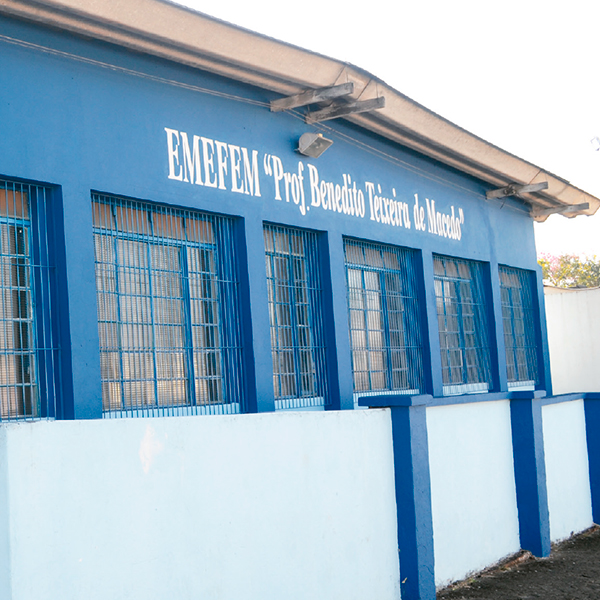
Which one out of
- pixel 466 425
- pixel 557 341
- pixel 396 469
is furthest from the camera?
pixel 557 341

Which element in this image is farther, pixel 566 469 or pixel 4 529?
pixel 566 469

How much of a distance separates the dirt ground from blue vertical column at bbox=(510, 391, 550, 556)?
21cm

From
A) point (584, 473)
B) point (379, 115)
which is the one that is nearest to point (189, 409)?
point (379, 115)

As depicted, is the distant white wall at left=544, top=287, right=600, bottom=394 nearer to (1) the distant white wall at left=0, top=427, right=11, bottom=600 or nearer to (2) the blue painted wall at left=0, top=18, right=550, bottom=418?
(2) the blue painted wall at left=0, top=18, right=550, bottom=418

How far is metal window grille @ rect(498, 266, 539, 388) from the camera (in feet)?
40.6

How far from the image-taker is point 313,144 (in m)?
8.03

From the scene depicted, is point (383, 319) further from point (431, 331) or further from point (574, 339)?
point (574, 339)

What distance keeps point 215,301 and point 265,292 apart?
1.57 feet

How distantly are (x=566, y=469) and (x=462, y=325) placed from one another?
2.39m

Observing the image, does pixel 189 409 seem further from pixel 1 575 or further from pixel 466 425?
pixel 1 575

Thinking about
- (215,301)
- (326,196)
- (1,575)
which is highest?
(326,196)

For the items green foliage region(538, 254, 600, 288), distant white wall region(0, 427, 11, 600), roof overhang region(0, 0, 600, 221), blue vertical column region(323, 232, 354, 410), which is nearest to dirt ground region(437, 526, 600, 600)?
blue vertical column region(323, 232, 354, 410)

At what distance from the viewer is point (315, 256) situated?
8406 millimetres

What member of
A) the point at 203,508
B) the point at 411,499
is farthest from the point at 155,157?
A: the point at 411,499
